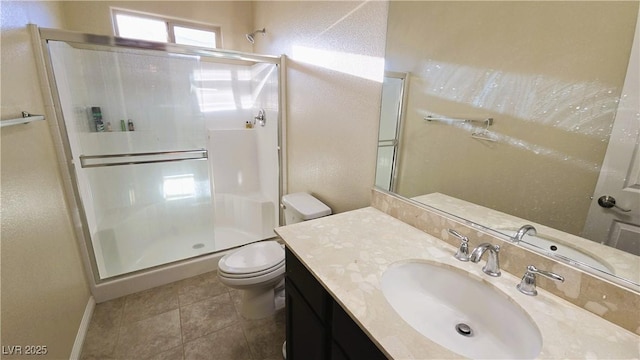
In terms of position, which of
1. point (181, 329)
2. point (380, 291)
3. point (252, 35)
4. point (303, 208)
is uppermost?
point (252, 35)

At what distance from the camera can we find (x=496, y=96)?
3.07 feet

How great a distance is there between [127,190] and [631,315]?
9.34 ft

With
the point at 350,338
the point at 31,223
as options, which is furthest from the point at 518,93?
the point at 31,223

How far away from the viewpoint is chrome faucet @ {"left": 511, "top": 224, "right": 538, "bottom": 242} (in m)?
0.87

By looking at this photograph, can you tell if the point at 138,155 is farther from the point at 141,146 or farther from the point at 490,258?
the point at 490,258

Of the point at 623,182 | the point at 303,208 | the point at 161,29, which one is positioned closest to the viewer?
the point at 623,182

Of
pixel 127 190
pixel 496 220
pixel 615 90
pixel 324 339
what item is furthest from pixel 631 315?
pixel 127 190

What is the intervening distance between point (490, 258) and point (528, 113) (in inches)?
19.1

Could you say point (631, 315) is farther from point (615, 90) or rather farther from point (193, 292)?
point (193, 292)

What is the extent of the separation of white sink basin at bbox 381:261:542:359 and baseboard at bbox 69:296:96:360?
5.81 feet

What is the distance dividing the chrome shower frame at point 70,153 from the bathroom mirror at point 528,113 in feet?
4.58

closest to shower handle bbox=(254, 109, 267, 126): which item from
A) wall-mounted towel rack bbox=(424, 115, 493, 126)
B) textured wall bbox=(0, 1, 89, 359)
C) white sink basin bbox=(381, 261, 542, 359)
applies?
textured wall bbox=(0, 1, 89, 359)

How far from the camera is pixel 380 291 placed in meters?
0.79

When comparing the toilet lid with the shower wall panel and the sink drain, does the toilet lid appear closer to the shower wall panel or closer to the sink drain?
the shower wall panel
